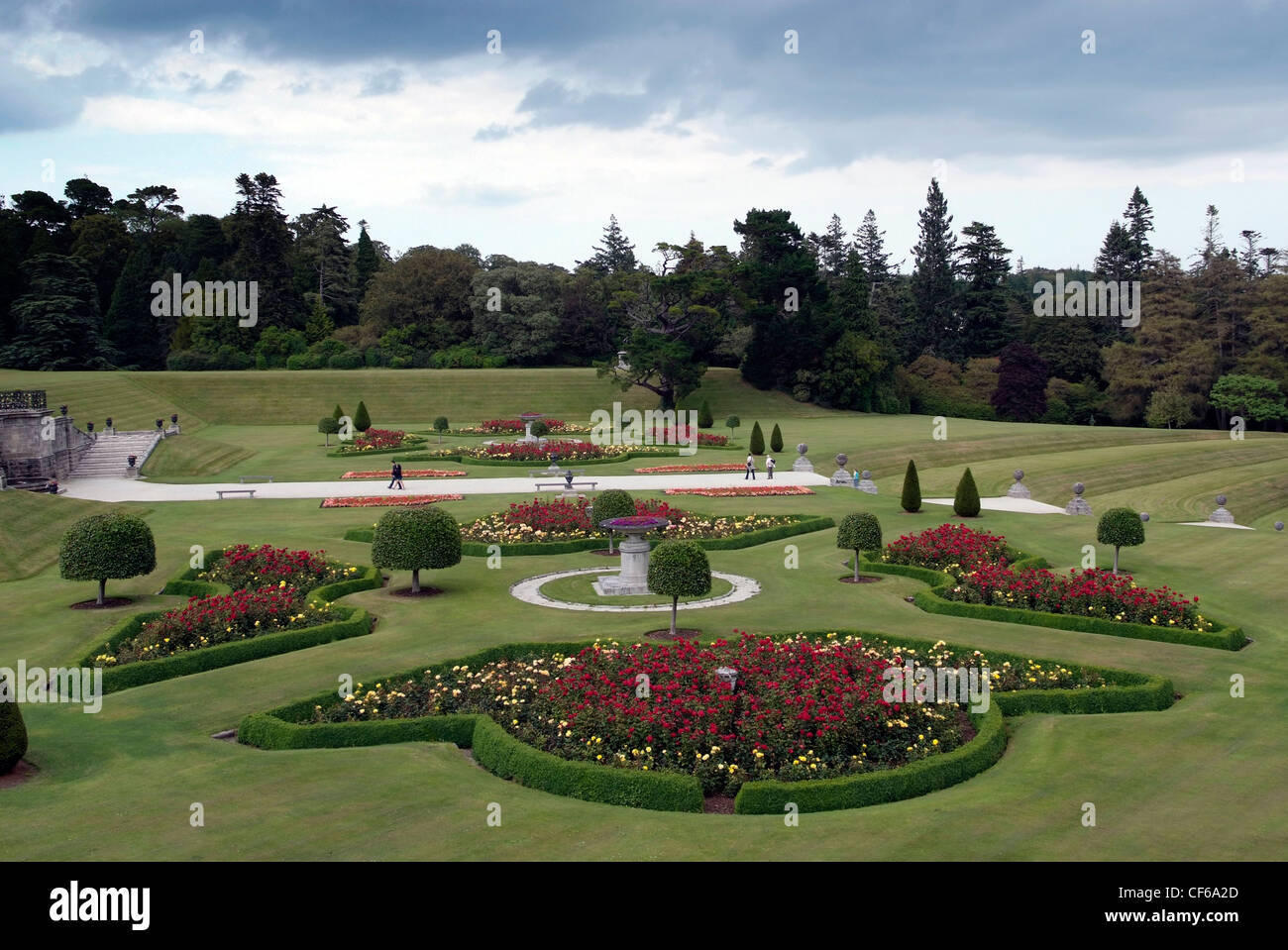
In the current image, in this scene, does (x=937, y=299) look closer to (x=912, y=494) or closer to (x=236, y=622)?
(x=912, y=494)

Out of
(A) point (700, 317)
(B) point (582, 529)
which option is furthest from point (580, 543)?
(A) point (700, 317)

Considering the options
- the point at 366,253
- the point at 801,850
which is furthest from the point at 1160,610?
the point at 366,253

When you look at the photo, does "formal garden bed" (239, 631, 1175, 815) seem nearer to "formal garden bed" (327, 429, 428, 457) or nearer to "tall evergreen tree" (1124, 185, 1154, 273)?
"formal garden bed" (327, 429, 428, 457)

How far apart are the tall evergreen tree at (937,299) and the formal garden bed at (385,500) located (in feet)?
225

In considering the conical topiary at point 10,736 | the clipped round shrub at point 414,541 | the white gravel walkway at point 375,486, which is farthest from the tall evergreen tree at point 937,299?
the conical topiary at point 10,736

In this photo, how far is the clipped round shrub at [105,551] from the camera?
20938 millimetres

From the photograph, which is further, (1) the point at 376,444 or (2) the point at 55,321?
(2) the point at 55,321

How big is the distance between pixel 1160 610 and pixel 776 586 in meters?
8.02

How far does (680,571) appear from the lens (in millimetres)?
18672

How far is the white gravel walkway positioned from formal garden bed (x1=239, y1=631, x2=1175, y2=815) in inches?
878

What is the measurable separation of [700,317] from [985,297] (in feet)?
110

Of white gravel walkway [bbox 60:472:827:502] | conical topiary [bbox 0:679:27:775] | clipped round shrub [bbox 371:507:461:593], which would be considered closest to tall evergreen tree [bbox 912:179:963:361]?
white gravel walkway [bbox 60:472:827:502]

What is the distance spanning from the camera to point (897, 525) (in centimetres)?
3241

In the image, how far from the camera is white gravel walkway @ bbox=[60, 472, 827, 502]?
38.9 metres
